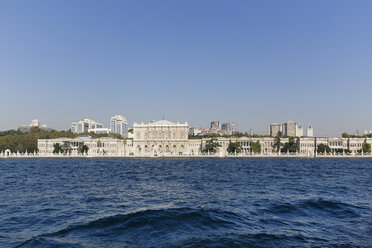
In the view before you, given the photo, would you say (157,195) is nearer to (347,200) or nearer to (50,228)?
(50,228)

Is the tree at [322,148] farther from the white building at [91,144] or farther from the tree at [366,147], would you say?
the white building at [91,144]

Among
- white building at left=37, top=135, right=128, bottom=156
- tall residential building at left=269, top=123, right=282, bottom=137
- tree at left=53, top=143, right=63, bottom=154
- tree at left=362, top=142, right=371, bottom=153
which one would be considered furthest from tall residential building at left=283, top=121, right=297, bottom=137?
tree at left=53, top=143, right=63, bottom=154

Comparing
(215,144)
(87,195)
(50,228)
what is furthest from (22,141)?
(50,228)

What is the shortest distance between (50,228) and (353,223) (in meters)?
9.21

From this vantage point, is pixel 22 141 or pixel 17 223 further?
pixel 22 141

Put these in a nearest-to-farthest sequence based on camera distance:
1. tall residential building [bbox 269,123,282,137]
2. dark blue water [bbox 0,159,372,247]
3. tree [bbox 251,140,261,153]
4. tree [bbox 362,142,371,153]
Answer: dark blue water [bbox 0,159,372,247], tree [bbox 362,142,371,153], tree [bbox 251,140,261,153], tall residential building [bbox 269,123,282,137]

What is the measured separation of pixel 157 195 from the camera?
16.8 meters

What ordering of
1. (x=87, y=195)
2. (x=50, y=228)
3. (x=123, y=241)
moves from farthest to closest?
(x=87, y=195)
(x=50, y=228)
(x=123, y=241)

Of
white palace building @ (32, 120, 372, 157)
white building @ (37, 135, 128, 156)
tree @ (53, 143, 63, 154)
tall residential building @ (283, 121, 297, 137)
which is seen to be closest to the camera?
tree @ (53, 143, 63, 154)

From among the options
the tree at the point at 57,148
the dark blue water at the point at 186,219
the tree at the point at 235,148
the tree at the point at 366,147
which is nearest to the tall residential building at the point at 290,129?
the tree at the point at 366,147

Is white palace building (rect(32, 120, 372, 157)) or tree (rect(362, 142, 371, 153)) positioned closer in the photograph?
tree (rect(362, 142, 371, 153))

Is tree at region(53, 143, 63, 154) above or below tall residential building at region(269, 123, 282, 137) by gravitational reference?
below

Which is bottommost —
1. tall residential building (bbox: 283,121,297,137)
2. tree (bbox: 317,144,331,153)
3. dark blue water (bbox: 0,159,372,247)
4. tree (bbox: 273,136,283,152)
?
dark blue water (bbox: 0,159,372,247)

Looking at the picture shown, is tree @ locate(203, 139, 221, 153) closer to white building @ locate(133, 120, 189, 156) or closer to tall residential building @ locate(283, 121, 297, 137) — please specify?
white building @ locate(133, 120, 189, 156)
